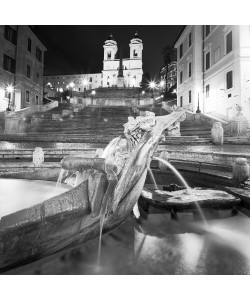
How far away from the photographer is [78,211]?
225 centimetres

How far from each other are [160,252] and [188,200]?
1.62 m

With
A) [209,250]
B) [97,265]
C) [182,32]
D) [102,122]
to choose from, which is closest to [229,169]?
[209,250]

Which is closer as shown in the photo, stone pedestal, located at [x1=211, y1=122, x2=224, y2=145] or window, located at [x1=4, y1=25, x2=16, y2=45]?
stone pedestal, located at [x1=211, y1=122, x2=224, y2=145]

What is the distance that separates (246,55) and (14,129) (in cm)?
1955

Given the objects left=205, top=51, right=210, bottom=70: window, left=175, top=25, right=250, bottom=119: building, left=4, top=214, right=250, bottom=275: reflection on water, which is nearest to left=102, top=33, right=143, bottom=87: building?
left=175, top=25, right=250, bottom=119: building

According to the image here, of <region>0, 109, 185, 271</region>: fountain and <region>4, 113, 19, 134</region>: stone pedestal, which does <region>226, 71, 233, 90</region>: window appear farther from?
<region>0, 109, 185, 271</region>: fountain

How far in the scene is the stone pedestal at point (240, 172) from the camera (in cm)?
529

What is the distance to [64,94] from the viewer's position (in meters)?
52.0

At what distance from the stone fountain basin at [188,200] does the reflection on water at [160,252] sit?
17.1 inches

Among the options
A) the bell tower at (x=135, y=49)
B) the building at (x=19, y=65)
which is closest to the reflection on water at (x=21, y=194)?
the building at (x=19, y=65)

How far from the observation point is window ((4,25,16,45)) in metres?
25.9

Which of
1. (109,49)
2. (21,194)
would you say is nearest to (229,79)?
(21,194)

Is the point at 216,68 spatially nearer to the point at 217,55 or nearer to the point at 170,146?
the point at 217,55

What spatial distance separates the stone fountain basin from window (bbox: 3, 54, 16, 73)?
92.9ft
